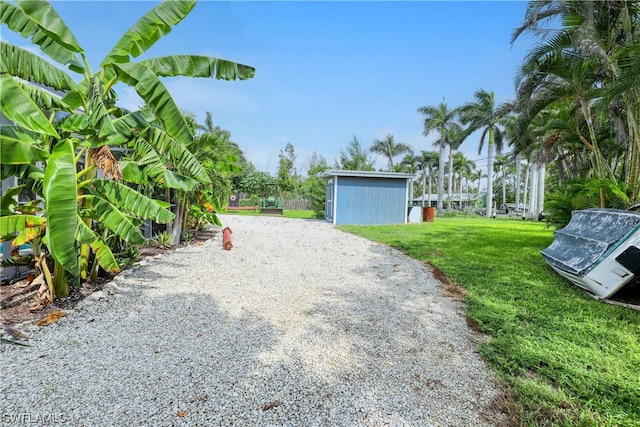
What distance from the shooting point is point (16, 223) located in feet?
11.5

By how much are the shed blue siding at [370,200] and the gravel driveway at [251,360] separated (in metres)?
10.6

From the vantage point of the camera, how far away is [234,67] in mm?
A: 4559

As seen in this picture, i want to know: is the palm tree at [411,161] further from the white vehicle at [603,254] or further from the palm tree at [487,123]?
the white vehicle at [603,254]

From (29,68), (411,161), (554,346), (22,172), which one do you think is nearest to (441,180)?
(411,161)

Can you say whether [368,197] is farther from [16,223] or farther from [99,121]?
[16,223]

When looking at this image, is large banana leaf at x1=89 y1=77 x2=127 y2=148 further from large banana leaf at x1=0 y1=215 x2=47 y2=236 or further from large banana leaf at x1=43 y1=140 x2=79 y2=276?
large banana leaf at x1=0 y1=215 x2=47 y2=236

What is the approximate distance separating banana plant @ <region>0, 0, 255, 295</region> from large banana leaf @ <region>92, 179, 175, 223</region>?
0.01m

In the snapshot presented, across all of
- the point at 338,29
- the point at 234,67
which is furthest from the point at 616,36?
the point at 234,67

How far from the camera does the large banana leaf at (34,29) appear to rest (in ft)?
11.6

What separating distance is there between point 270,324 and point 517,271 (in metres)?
5.40

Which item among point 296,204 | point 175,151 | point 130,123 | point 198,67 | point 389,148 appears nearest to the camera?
point 130,123

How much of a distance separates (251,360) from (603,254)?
5.10 meters

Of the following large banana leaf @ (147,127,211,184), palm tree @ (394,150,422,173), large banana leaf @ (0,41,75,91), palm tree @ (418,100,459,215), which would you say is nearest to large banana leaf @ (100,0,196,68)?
large banana leaf @ (0,41,75,91)

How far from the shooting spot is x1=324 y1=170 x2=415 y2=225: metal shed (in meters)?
15.7
